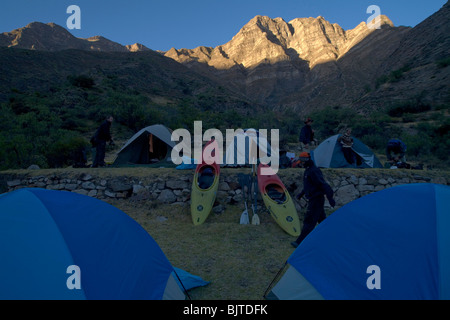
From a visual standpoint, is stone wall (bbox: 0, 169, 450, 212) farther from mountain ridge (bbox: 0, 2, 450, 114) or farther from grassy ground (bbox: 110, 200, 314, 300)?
mountain ridge (bbox: 0, 2, 450, 114)

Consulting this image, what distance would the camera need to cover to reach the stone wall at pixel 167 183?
7.98 m

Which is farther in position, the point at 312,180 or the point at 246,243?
the point at 246,243

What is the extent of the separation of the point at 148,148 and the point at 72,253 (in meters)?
8.64

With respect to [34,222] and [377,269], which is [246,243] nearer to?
[377,269]

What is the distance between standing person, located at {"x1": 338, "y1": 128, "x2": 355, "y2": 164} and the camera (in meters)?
9.44

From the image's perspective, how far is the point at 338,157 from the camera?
952 cm

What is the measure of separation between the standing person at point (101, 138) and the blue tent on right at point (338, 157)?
23.8 feet

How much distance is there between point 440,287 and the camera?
2291 mm

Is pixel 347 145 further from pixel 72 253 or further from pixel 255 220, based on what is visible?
pixel 72 253

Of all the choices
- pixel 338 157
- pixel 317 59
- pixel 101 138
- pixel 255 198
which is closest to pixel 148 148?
pixel 101 138

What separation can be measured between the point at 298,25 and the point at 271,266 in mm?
116458

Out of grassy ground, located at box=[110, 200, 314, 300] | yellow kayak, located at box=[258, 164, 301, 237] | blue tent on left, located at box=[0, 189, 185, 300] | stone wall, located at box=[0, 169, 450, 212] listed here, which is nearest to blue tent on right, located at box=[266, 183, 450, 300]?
grassy ground, located at box=[110, 200, 314, 300]

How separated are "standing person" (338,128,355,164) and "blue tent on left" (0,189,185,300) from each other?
26.6 ft
